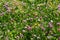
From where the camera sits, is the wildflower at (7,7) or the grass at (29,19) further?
the wildflower at (7,7)

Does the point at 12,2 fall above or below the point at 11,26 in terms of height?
above

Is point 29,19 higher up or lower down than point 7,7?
lower down

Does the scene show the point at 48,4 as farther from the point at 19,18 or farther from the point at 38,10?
the point at 19,18

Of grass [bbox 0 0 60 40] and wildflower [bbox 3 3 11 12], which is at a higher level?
wildflower [bbox 3 3 11 12]

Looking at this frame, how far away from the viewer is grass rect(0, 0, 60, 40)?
252 inches

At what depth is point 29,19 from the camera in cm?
691

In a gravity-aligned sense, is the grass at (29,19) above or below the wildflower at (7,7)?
below

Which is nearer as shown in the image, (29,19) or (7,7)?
(29,19)

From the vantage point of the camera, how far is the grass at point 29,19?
21.0 ft

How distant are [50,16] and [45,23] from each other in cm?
41

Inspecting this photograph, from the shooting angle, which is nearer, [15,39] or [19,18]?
[15,39]

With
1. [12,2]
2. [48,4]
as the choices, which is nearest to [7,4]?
[12,2]

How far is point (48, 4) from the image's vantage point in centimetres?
745

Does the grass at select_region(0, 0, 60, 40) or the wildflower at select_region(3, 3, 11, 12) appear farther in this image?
the wildflower at select_region(3, 3, 11, 12)
